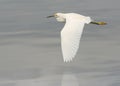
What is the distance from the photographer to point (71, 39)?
1323 centimetres

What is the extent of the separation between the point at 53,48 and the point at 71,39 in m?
2.67

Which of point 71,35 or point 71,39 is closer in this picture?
point 71,39

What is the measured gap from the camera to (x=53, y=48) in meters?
15.9

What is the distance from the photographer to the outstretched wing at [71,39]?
41.9 feet

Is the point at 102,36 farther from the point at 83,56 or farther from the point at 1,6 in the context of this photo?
the point at 1,6

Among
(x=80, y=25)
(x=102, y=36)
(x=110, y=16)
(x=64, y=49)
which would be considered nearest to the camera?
(x=64, y=49)

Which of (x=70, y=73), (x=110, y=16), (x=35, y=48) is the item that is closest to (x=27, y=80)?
(x=70, y=73)

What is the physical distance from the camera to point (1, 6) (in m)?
18.5

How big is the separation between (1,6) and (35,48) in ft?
9.60

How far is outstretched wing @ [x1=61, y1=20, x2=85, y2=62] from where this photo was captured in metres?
12.8

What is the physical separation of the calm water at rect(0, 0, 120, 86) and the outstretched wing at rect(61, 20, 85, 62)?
2.72ft

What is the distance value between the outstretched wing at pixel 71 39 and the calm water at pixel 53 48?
830mm

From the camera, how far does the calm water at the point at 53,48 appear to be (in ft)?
46.2

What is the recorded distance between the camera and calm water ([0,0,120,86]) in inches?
554
